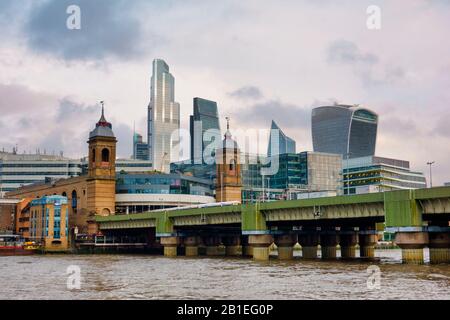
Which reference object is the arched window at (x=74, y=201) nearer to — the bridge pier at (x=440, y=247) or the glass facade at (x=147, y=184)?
the glass facade at (x=147, y=184)

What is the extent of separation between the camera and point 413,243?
Answer: 80062 millimetres

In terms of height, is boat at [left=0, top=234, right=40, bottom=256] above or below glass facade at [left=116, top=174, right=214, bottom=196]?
A: below

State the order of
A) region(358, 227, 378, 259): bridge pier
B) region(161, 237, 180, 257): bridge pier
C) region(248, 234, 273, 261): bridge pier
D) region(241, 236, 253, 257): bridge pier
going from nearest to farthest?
region(248, 234, 273, 261): bridge pier < region(358, 227, 378, 259): bridge pier < region(161, 237, 180, 257): bridge pier < region(241, 236, 253, 257): bridge pier

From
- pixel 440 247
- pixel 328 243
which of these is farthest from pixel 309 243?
pixel 440 247

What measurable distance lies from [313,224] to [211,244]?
4421 cm

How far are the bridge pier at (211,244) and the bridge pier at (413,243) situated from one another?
79.6 m

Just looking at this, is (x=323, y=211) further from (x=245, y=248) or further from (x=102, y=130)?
(x=102, y=130)

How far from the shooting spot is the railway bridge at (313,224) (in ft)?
263

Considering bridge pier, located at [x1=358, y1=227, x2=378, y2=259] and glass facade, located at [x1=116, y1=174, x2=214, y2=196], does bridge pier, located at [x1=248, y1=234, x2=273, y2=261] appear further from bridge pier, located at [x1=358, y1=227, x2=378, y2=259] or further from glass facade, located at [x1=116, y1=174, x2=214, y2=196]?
glass facade, located at [x1=116, y1=174, x2=214, y2=196]

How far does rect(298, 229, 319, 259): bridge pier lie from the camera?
4815 inches

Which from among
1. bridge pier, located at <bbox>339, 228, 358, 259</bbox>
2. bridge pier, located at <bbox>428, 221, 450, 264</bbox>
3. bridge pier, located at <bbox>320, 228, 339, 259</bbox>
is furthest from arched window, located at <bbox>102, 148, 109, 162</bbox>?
bridge pier, located at <bbox>428, 221, 450, 264</bbox>

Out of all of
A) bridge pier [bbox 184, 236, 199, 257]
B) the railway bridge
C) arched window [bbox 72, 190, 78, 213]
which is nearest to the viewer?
the railway bridge

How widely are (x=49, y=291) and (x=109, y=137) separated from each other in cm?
12868
